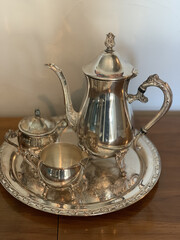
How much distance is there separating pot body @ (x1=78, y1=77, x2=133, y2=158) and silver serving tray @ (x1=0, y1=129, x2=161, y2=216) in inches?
2.3

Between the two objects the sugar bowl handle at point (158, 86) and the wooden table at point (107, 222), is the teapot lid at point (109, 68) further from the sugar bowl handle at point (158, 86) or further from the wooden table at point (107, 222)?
the wooden table at point (107, 222)

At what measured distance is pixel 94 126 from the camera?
572 millimetres

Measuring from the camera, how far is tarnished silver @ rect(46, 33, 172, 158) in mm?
537

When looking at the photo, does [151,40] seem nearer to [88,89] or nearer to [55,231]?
[88,89]

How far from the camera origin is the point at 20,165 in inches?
25.7

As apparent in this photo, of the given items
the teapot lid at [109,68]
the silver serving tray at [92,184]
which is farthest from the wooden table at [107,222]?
the teapot lid at [109,68]

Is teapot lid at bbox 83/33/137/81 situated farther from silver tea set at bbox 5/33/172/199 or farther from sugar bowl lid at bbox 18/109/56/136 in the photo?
sugar bowl lid at bbox 18/109/56/136

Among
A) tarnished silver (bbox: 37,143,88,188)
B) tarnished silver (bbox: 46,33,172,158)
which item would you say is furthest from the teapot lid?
tarnished silver (bbox: 37,143,88,188)

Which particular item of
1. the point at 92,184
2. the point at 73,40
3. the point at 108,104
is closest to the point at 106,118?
the point at 108,104

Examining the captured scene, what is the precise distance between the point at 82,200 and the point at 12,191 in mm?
142

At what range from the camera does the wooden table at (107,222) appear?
0.50 meters

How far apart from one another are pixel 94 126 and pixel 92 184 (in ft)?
0.41

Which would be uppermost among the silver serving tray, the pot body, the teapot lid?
the teapot lid

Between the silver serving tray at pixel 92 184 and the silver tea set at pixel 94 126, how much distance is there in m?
0.02
